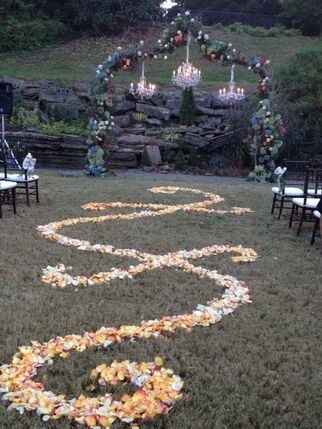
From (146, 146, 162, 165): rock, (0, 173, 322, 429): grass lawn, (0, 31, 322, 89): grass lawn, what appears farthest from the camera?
(0, 31, 322, 89): grass lawn

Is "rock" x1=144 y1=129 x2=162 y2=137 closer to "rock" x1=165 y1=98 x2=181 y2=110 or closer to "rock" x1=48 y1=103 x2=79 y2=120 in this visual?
"rock" x1=165 y1=98 x2=181 y2=110

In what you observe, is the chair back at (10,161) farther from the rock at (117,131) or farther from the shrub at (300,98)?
the shrub at (300,98)

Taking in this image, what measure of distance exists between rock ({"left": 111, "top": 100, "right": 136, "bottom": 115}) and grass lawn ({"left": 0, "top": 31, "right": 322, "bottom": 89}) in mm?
2411

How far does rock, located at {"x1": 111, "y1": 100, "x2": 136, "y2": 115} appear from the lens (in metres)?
20.9

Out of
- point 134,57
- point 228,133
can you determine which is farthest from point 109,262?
point 228,133

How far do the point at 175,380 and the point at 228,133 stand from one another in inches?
676

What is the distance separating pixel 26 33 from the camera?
2683 centimetres

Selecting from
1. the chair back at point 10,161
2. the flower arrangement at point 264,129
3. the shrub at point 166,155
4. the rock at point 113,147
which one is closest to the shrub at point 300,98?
the flower arrangement at point 264,129

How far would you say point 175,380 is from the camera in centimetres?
313

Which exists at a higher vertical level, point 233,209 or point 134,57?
point 134,57

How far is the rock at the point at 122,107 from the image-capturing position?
2092 centimetres

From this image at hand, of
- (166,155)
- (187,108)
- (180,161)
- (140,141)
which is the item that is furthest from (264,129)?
(187,108)

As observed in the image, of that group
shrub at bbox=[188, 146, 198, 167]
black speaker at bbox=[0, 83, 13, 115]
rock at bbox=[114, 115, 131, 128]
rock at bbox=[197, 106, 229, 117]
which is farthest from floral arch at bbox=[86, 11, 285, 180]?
rock at bbox=[197, 106, 229, 117]

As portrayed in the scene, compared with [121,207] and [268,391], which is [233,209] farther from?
[268,391]
